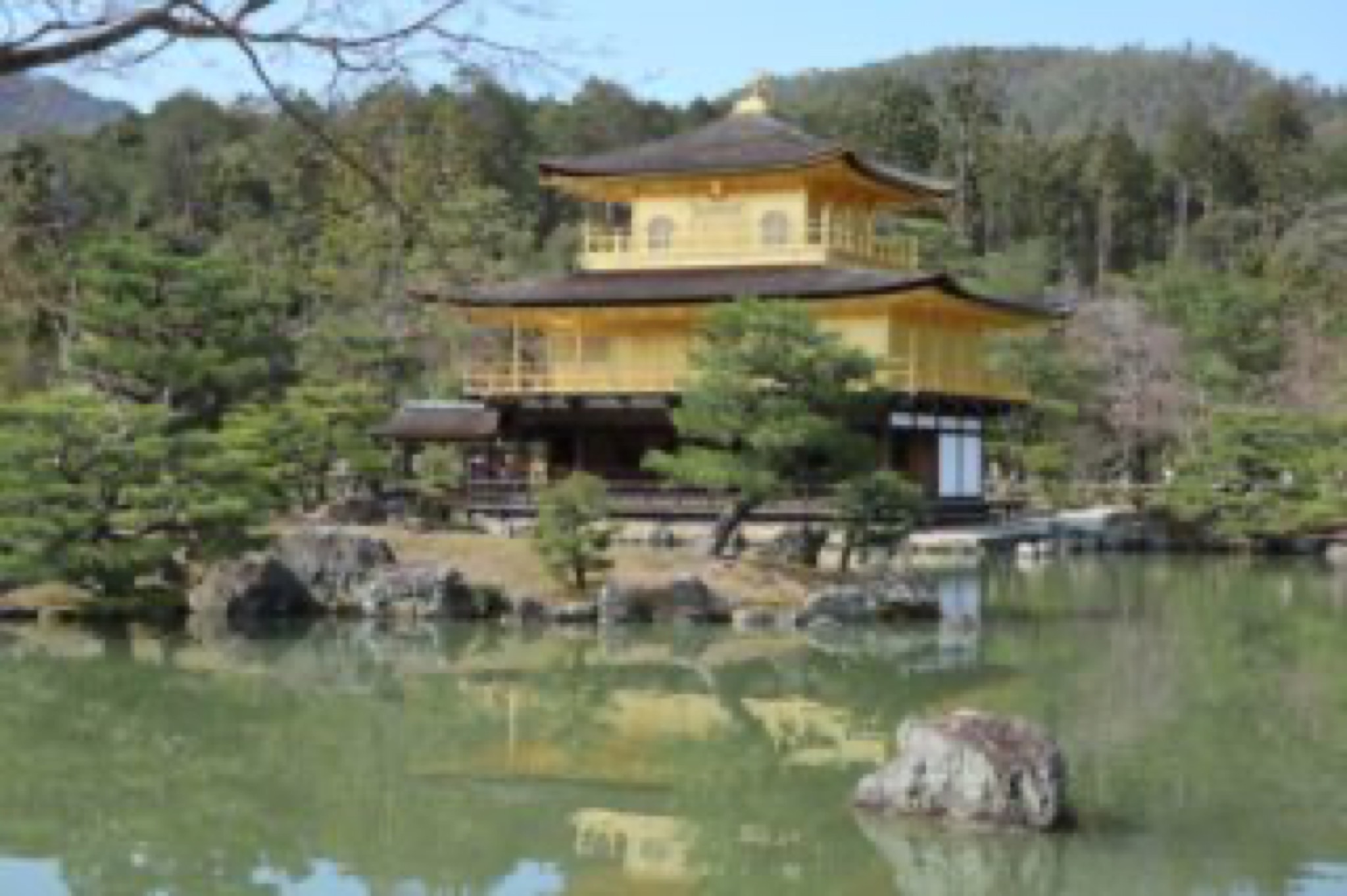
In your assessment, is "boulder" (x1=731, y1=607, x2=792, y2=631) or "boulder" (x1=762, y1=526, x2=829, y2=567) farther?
"boulder" (x1=762, y1=526, x2=829, y2=567)

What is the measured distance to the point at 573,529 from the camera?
18953 millimetres

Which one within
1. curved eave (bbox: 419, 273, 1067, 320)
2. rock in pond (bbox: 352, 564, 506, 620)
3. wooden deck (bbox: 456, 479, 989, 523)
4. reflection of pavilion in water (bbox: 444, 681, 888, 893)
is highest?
curved eave (bbox: 419, 273, 1067, 320)

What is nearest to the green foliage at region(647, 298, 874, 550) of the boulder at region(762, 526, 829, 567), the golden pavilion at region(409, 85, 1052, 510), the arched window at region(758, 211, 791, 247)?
the boulder at region(762, 526, 829, 567)

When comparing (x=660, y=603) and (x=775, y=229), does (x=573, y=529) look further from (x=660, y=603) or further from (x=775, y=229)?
(x=775, y=229)

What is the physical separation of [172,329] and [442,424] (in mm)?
7127

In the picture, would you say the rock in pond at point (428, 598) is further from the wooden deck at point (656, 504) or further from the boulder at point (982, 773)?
Answer: the boulder at point (982, 773)

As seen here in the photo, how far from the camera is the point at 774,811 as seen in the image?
32.9ft

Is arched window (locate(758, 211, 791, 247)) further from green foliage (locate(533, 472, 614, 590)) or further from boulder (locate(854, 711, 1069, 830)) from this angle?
boulder (locate(854, 711, 1069, 830))

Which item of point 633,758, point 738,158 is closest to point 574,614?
point 633,758

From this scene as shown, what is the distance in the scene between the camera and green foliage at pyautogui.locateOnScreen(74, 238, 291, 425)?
21438 mm

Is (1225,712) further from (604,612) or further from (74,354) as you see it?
(74,354)

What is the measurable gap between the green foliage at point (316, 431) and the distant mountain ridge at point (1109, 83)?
68.5 meters

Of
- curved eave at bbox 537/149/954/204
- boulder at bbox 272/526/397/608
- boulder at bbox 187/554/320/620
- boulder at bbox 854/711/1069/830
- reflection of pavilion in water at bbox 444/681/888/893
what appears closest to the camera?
reflection of pavilion in water at bbox 444/681/888/893

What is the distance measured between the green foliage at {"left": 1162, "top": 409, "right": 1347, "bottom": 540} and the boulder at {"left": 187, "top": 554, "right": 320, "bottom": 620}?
1729cm
